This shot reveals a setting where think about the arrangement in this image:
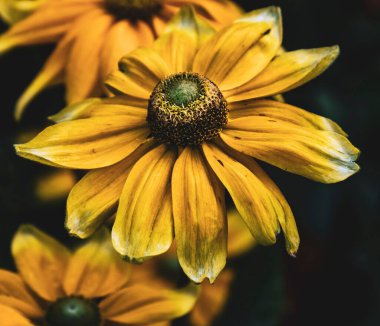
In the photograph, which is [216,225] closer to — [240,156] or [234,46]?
[240,156]

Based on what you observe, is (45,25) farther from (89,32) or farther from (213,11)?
(213,11)

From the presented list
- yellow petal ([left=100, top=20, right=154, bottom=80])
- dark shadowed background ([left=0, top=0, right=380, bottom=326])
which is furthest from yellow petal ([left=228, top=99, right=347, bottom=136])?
dark shadowed background ([left=0, top=0, right=380, bottom=326])

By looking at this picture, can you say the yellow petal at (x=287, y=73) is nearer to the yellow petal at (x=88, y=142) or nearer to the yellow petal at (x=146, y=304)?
the yellow petal at (x=88, y=142)

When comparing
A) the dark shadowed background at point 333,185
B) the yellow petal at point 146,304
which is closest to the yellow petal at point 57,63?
the dark shadowed background at point 333,185

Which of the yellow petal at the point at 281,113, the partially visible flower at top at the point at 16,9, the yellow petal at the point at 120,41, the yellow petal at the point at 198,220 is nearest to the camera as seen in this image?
the yellow petal at the point at 198,220

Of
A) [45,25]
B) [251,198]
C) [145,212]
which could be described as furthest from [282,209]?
[45,25]

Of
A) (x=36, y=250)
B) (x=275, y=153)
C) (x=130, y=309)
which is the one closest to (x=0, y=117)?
(x=36, y=250)

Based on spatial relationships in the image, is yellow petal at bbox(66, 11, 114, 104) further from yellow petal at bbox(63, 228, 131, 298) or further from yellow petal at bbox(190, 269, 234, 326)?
yellow petal at bbox(190, 269, 234, 326)
